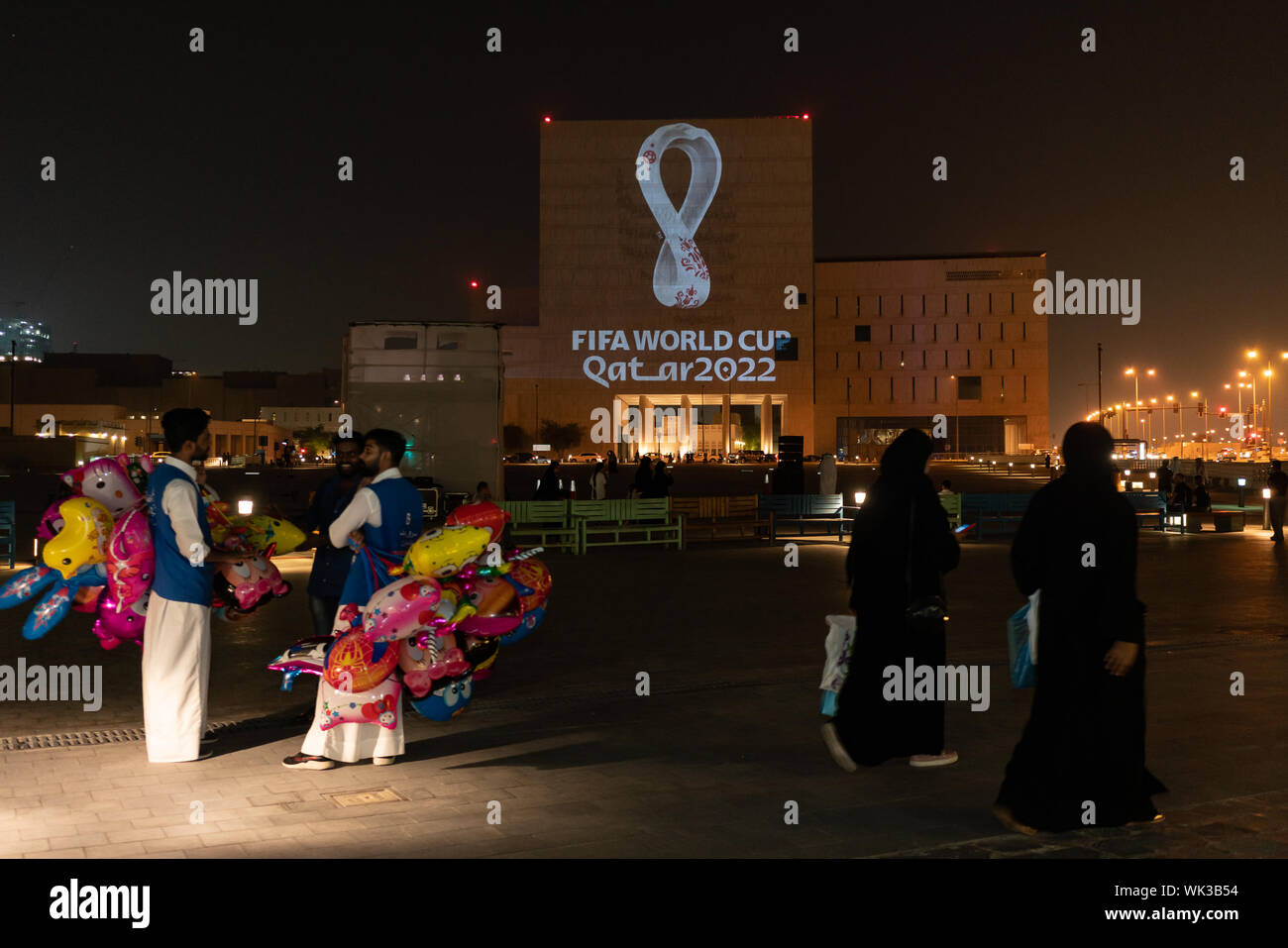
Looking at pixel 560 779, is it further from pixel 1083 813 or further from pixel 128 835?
pixel 1083 813

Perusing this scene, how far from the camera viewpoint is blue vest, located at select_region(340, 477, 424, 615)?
6.39 meters

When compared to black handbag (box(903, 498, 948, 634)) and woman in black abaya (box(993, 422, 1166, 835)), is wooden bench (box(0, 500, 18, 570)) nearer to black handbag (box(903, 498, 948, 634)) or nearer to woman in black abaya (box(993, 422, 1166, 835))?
black handbag (box(903, 498, 948, 634))

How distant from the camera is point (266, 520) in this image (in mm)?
7344

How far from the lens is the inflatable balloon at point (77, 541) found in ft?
21.2

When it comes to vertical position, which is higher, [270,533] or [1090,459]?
[1090,459]

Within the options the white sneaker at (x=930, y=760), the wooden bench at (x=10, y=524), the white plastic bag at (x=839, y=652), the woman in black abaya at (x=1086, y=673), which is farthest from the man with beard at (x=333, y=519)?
the wooden bench at (x=10, y=524)

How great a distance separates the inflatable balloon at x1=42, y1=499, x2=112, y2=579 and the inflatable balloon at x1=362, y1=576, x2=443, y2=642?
1.59 metres

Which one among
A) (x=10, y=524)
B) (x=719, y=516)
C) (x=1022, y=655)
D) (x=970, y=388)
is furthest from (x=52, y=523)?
(x=970, y=388)

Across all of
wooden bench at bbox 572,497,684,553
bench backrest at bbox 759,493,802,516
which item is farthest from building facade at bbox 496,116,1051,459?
wooden bench at bbox 572,497,684,553

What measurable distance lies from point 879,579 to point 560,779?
6.27ft

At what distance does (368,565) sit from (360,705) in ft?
2.41

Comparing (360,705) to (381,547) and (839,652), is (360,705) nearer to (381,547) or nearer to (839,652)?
(381,547)

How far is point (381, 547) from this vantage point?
6.43 metres
